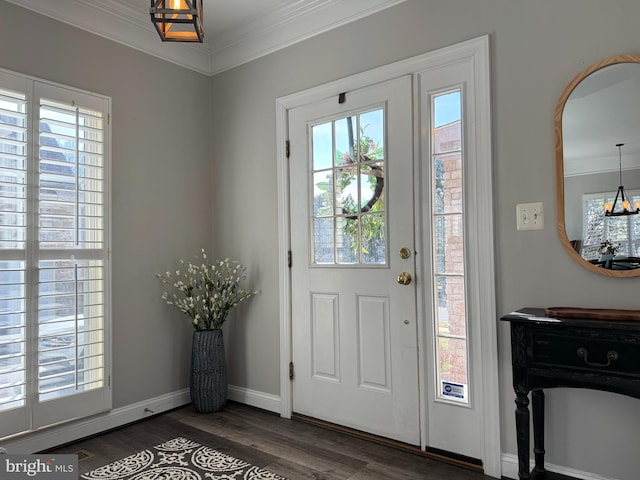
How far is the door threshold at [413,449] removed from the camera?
237cm

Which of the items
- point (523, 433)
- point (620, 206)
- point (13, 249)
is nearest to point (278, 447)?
point (523, 433)

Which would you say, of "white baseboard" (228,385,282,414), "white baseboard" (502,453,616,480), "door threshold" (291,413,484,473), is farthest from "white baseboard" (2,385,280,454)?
"white baseboard" (502,453,616,480)

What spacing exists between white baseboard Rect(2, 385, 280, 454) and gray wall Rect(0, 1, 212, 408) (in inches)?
2.4

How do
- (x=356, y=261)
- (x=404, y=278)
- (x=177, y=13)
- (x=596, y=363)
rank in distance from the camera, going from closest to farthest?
(x=177, y=13), (x=596, y=363), (x=404, y=278), (x=356, y=261)

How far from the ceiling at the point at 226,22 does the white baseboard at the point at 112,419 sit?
2427 mm

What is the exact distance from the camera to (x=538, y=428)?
83.4 inches

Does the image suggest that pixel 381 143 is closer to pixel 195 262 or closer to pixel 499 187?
pixel 499 187

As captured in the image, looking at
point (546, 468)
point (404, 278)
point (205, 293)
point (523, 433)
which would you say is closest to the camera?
point (523, 433)

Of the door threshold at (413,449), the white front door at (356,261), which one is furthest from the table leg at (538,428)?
the white front door at (356,261)

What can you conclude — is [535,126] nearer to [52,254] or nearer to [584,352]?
[584,352]

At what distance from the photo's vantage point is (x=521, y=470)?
6.32 ft

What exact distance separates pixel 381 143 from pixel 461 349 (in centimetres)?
125

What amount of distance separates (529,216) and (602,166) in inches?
14.5

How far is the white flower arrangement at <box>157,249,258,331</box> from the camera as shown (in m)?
3.26
